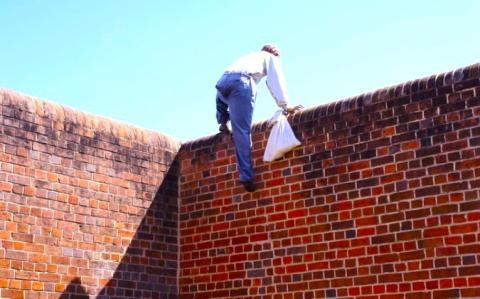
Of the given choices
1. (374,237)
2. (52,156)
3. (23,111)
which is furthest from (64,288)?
(374,237)

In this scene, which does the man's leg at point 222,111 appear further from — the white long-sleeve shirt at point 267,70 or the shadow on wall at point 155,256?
the shadow on wall at point 155,256

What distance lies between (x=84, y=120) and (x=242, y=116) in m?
1.48

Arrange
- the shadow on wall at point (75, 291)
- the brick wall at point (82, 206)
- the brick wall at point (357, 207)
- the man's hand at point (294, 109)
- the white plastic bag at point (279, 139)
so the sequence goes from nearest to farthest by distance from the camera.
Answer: the brick wall at point (357, 207) < the brick wall at point (82, 206) < the shadow on wall at point (75, 291) < the white plastic bag at point (279, 139) < the man's hand at point (294, 109)

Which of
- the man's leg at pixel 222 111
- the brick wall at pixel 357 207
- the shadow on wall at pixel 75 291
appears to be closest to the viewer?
the brick wall at pixel 357 207

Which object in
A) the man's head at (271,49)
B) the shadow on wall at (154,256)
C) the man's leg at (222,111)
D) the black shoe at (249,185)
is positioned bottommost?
the shadow on wall at (154,256)

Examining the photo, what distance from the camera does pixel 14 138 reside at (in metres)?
6.52

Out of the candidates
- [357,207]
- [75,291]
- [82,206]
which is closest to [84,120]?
[82,206]

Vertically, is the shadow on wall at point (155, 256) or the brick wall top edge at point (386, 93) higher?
the brick wall top edge at point (386, 93)

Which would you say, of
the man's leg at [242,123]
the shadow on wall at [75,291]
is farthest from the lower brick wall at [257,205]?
the man's leg at [242,123]

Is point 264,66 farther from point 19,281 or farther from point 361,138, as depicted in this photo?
point 19,281

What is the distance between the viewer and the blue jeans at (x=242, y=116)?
23.3 ft

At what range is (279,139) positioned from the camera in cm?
695

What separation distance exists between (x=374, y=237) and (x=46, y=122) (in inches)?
120

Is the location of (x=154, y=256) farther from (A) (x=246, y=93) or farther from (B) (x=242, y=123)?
(A) (x=246, y=93)
